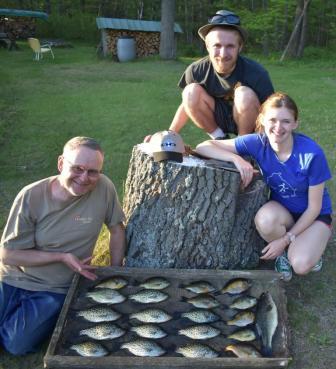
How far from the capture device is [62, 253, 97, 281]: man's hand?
336cm

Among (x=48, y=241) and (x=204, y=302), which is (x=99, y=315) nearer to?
(x=48, y=241)

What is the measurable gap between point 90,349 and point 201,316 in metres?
0.78

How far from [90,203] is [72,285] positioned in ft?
2.00

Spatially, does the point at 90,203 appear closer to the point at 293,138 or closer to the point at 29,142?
the point at 293,138

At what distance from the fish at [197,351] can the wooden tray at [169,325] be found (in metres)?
0.05

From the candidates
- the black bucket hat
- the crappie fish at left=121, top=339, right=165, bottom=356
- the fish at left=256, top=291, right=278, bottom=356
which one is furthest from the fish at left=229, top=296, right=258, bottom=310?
the black bucket hat

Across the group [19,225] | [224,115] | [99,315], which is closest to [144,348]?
[99,315]

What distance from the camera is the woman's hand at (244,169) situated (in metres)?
3.66

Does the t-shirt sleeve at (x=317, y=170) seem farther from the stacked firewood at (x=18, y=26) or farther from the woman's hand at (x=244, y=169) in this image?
the stacked firewood at (x=18, y=26)

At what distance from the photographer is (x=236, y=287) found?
346cm

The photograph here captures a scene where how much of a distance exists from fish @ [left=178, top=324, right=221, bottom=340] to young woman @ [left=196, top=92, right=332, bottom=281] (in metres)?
0.82

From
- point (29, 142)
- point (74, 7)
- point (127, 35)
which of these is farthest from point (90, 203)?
point (74, 7)

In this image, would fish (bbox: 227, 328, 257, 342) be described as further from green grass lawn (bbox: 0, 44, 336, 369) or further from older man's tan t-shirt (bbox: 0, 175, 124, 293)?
older man's tan t-shirt (bbox: 0, 175, 124, 293)

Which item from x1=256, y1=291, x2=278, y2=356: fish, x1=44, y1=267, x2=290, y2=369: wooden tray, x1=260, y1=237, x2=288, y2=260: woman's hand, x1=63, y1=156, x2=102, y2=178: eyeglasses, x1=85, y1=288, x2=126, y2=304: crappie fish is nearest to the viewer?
x1=44, y1=267, x2=290, y2=369: wooden tray
